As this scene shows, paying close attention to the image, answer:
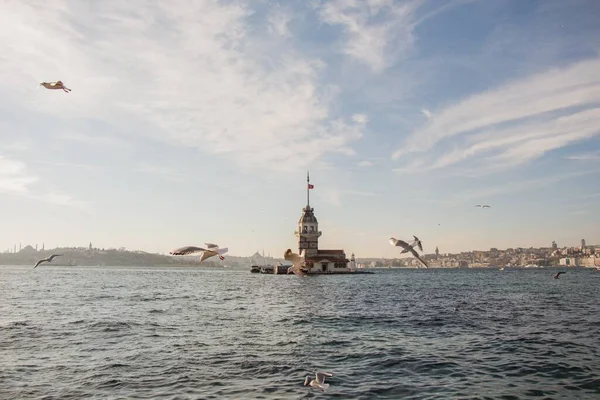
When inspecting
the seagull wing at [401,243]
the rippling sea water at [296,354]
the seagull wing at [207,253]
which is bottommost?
the rippling sea water at [296,354]

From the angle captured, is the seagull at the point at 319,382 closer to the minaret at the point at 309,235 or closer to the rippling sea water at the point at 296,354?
the rippling sea water at the point at 296,354

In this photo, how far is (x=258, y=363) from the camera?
64.6 ft

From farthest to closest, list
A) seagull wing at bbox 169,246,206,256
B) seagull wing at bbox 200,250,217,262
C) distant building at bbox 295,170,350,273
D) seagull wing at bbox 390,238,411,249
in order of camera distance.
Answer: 1. distant building at bbox 295,170,350,273
2. seagull wing at bbox 390,238,411,249
3. seagull wing at bbox 200,250,217,262
4. seagull wing at bbox 169,246,206,256

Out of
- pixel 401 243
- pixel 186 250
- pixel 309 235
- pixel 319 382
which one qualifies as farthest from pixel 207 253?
pixel 309 235

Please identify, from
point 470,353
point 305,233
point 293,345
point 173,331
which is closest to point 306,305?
point 173,331

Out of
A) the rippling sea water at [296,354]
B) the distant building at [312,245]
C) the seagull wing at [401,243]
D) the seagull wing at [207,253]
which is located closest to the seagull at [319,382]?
the rippling sea water at [296,354]

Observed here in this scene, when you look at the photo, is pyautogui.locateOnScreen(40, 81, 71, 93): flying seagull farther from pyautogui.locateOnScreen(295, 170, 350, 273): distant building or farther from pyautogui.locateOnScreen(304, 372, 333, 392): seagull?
pyautogui.locateOnScreen(295, 170, 350, 273): distant building

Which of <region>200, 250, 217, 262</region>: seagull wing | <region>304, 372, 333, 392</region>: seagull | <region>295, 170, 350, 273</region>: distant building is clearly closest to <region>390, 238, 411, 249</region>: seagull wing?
<region>304, 372, 333, 392</region>: seagull

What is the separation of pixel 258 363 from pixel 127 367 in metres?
5.06

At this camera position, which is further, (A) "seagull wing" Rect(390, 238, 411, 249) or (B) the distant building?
(B) the distant building

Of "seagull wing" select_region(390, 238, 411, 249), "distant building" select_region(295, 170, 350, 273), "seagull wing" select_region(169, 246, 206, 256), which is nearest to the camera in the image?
"seagull wing" select_region(169, 246, 206, 256)

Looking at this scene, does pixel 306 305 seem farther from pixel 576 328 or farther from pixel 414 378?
pixel 414 378

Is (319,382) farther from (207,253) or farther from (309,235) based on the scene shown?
(309,235)

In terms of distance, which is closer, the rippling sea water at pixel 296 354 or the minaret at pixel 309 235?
the rippling sea water at pixel 296 354
